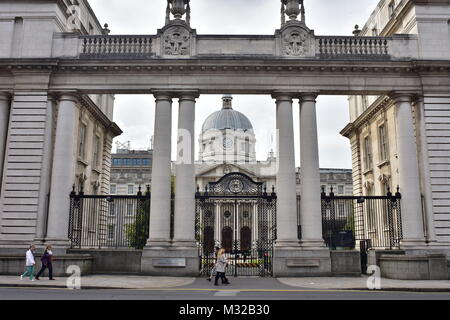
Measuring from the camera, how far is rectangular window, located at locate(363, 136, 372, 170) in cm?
3353

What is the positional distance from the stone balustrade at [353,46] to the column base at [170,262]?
13.6m

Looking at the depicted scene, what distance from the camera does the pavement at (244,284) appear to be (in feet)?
57.8

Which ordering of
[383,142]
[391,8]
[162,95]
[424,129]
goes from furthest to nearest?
[383,142], [391,8], [162,95], [424,129]

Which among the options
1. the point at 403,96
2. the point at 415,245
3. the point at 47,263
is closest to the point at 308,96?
the point at 403,96

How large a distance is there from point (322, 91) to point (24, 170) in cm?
1678

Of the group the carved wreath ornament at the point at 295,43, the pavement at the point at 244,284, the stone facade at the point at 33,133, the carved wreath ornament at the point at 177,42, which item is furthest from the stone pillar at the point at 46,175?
the carved wreath ornament at the point at 295,43

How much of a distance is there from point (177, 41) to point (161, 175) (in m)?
7.69

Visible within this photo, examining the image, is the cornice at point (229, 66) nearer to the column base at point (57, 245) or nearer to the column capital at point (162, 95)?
the column capital at point (162, 95)

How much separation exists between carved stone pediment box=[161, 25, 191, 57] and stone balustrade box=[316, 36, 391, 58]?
7.45 m

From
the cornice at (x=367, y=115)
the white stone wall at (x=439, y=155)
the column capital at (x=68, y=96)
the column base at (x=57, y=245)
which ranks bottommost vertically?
the column base at (x=57, y=245)

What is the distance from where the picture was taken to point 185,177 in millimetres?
24312

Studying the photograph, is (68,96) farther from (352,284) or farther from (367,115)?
(367,115)

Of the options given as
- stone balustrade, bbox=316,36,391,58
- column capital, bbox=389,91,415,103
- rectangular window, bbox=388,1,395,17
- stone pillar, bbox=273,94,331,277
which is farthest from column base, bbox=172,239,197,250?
rectangular window, bbox=388,1,395,17

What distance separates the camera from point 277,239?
938 inches
